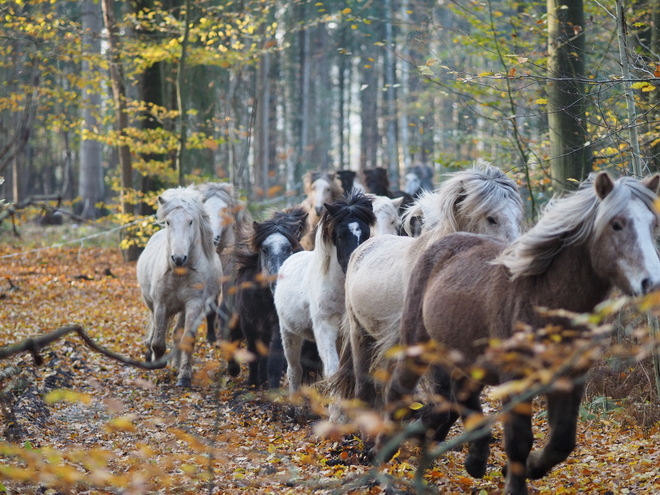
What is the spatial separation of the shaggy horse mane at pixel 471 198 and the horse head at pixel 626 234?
2239mm

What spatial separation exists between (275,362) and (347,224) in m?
2.04

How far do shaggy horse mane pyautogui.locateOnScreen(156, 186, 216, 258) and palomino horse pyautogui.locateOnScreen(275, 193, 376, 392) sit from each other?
7.32ft

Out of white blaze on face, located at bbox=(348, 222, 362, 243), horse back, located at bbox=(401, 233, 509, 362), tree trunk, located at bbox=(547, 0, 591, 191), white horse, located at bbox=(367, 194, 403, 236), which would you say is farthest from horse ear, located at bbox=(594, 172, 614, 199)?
white horse, located at bbox=(367, 194, 403, 236)

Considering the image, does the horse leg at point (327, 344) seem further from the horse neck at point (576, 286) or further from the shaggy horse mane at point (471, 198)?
the horse neck at point (576, 286)

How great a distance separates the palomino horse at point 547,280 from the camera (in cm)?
349

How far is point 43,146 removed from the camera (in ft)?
135

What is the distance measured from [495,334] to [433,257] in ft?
3.32

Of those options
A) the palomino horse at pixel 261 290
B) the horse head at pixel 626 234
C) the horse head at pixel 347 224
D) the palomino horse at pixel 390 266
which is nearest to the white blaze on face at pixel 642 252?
the horse head at pixel 626 234

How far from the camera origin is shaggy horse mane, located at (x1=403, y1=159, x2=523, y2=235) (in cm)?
591

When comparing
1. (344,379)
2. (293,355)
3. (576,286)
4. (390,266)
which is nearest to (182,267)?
(293,355)

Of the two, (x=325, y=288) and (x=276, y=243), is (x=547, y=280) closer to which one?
(x=325, y=288)

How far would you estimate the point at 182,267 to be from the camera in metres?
8.97

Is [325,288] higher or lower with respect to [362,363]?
higher

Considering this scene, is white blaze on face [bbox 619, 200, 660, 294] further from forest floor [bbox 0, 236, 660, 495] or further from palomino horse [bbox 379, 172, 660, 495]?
forest floor [bbox 0, 236, 660, 495]
